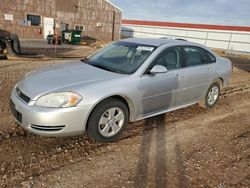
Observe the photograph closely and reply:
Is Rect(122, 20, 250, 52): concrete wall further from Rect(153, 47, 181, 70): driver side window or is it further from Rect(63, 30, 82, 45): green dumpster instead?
Rect(153, 47, 181, 70): driver side window

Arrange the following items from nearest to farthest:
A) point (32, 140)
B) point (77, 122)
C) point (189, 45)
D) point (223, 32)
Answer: point (77, 122), point (32, 140), point (189, 45), point (223, 32)

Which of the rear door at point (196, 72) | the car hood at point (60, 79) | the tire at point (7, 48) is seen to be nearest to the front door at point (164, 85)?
the rear door at point (196, 72)

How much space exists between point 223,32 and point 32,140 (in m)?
34.2

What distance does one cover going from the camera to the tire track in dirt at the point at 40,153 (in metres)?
2.93

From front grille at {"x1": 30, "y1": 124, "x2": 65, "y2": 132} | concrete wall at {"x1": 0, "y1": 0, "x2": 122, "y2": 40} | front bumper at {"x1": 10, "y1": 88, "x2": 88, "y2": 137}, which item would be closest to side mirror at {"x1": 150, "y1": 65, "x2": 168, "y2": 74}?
front bumper at {"x1": 10, "y1": 88, "x2": 88, "y2": 137}

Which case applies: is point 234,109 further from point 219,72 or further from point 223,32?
point 223,32

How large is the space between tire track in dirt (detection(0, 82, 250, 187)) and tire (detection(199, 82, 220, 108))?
193cm

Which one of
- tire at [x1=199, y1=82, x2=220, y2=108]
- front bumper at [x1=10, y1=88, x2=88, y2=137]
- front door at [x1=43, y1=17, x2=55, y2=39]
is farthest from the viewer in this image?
front door at [x1=43, y1=17, x2=55, y2=39]

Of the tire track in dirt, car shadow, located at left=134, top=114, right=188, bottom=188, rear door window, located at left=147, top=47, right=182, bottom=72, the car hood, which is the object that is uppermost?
rear door window, located at left=147, top=47, right=182, bottom=72

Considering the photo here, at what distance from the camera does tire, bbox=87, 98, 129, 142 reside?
356 cm

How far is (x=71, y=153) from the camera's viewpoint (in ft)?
11.3

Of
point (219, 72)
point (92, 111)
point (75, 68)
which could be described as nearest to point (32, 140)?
point (92, 111)

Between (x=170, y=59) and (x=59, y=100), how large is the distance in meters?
2.26

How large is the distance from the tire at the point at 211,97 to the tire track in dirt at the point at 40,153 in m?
1.93
